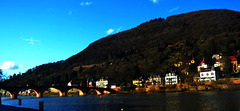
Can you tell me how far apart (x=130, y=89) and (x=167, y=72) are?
84.3ft

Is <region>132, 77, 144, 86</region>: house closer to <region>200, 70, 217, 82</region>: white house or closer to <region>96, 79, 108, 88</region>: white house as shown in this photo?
<region>96, 79, 108, 88</region>: white house

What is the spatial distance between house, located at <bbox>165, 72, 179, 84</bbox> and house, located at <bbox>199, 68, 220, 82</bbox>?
13249 mm

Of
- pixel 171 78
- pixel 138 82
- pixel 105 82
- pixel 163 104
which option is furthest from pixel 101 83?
pixel 163 104

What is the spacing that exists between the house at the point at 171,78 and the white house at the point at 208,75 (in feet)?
44.0

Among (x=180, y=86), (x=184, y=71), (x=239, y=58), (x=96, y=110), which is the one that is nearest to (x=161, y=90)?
(x=180, y=86)

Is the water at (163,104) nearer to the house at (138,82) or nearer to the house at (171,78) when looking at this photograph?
the house at (171,78)

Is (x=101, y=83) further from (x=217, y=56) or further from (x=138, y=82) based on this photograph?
(x=217, y=56)

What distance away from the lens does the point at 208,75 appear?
12000 centimetres

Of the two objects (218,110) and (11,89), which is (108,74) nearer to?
(11,89)

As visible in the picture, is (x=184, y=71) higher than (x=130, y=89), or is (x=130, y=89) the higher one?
(x=184, y=71)

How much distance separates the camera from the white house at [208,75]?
384 ft

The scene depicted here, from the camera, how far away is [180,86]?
110 meters

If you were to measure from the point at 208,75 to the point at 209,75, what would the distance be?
63 centimetres

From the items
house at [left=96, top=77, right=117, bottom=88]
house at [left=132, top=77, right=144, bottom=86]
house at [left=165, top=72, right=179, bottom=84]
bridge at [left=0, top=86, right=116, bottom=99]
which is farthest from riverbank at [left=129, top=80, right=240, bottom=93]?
house at [left=96, top=77, right=117, bottom=88]
